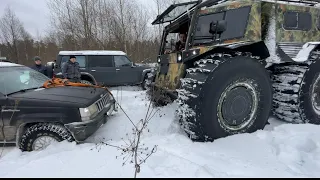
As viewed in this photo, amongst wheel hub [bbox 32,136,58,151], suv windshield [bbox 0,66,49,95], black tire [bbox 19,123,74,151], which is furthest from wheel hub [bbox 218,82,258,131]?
suv windshield [bbox 0,66,49,95]

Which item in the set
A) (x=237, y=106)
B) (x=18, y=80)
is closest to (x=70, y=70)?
(x=18, y=80)

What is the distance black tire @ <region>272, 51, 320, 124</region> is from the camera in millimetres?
3679

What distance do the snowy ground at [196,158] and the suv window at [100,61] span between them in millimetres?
7254

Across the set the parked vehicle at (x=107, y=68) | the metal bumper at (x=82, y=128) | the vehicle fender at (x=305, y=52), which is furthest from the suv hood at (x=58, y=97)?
the parked vehicle at (x=107, y=68)

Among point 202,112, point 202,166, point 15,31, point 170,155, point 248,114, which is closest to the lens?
point 202,166

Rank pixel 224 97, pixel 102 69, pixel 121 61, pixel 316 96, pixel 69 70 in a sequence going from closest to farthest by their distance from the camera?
pixel 224 97 → pixel 316 96 → pixel 69 70 → pixel 102 69 → pixel 121 61

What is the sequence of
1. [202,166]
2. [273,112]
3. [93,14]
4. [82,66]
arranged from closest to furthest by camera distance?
[202,166] → [273,112] → [82,66] → [93,14]

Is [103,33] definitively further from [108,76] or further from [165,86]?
[165,86]

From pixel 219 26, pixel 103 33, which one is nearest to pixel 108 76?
pixel 219 26

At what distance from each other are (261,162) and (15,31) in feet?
113

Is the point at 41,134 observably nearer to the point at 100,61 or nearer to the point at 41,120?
the point at 41,120

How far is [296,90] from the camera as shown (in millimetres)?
3645

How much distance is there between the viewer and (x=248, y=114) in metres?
3.53

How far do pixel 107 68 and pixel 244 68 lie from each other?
8.21m
